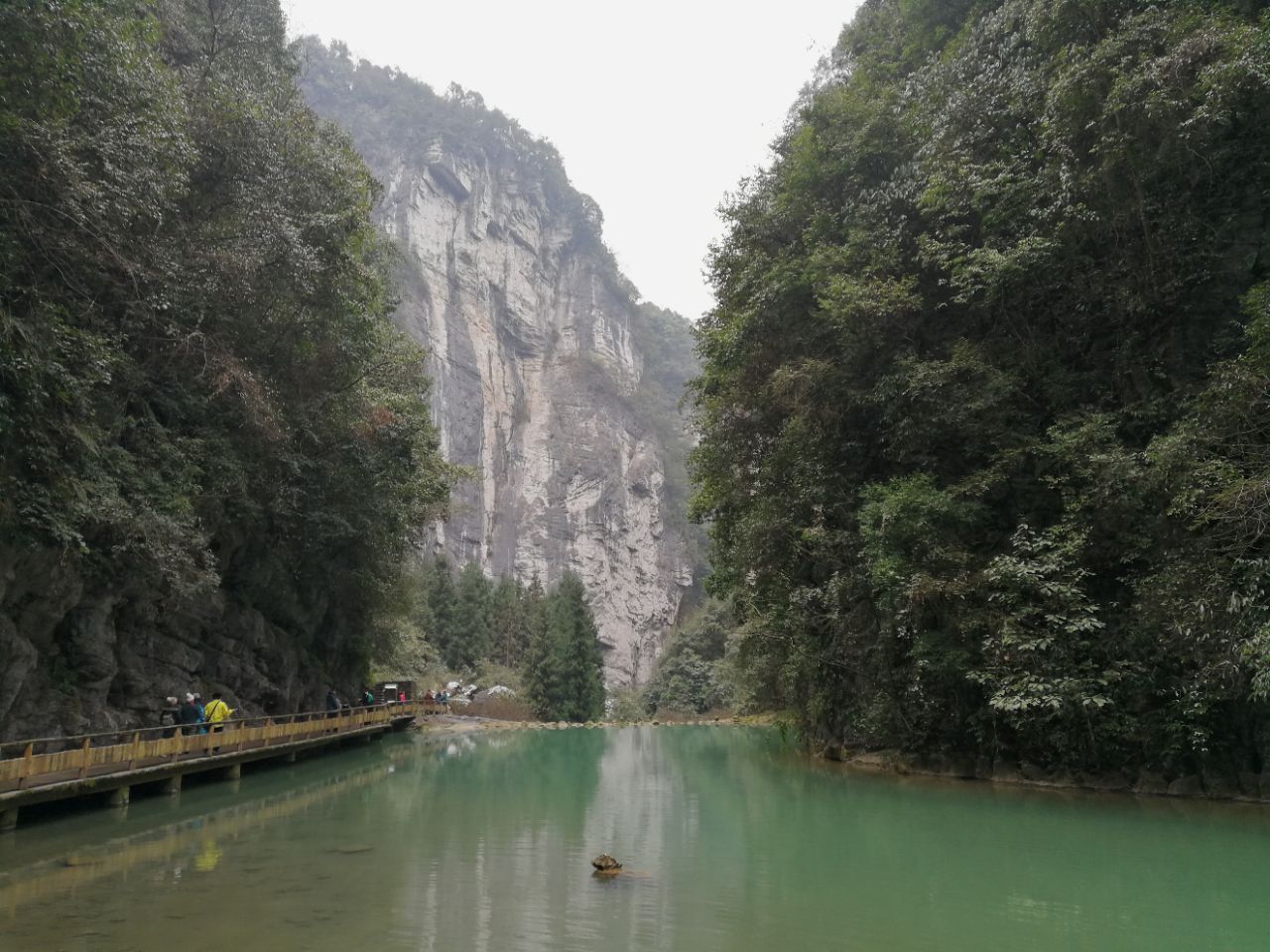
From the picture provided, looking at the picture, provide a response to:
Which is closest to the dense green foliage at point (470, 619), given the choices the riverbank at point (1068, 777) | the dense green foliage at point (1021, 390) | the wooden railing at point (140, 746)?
the wooden railing at point (140, 746)

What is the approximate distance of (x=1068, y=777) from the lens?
11.7 metres

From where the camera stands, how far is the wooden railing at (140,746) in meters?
8.89

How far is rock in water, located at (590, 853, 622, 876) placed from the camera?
6.86 m

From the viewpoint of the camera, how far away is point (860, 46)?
18.5 m

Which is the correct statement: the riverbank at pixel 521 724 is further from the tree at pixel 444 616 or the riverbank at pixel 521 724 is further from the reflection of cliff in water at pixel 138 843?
the reflection of cliff in water at pixel 138 843

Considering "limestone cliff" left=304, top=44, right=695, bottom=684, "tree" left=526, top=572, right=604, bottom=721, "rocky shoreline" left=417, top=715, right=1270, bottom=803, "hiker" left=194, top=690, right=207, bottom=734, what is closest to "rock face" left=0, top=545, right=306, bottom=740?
"hiker" left=194, top=690, right=207, bottom=734

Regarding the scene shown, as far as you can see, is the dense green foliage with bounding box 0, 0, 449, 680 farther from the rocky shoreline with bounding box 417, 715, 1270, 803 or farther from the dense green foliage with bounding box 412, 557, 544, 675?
the dense green foliage with bounding box 412, 557, 544, 675

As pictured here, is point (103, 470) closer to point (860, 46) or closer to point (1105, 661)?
point (1105, 661)

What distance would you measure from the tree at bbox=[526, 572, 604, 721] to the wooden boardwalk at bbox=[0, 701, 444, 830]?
20.3m

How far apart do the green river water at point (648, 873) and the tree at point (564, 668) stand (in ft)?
86.9

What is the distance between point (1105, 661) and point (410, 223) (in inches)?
2815

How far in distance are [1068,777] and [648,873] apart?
755 cm

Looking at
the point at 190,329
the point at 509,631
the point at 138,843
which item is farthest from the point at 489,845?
the point at 509,631

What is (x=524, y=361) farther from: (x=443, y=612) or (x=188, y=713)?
(x=188, y=713)
